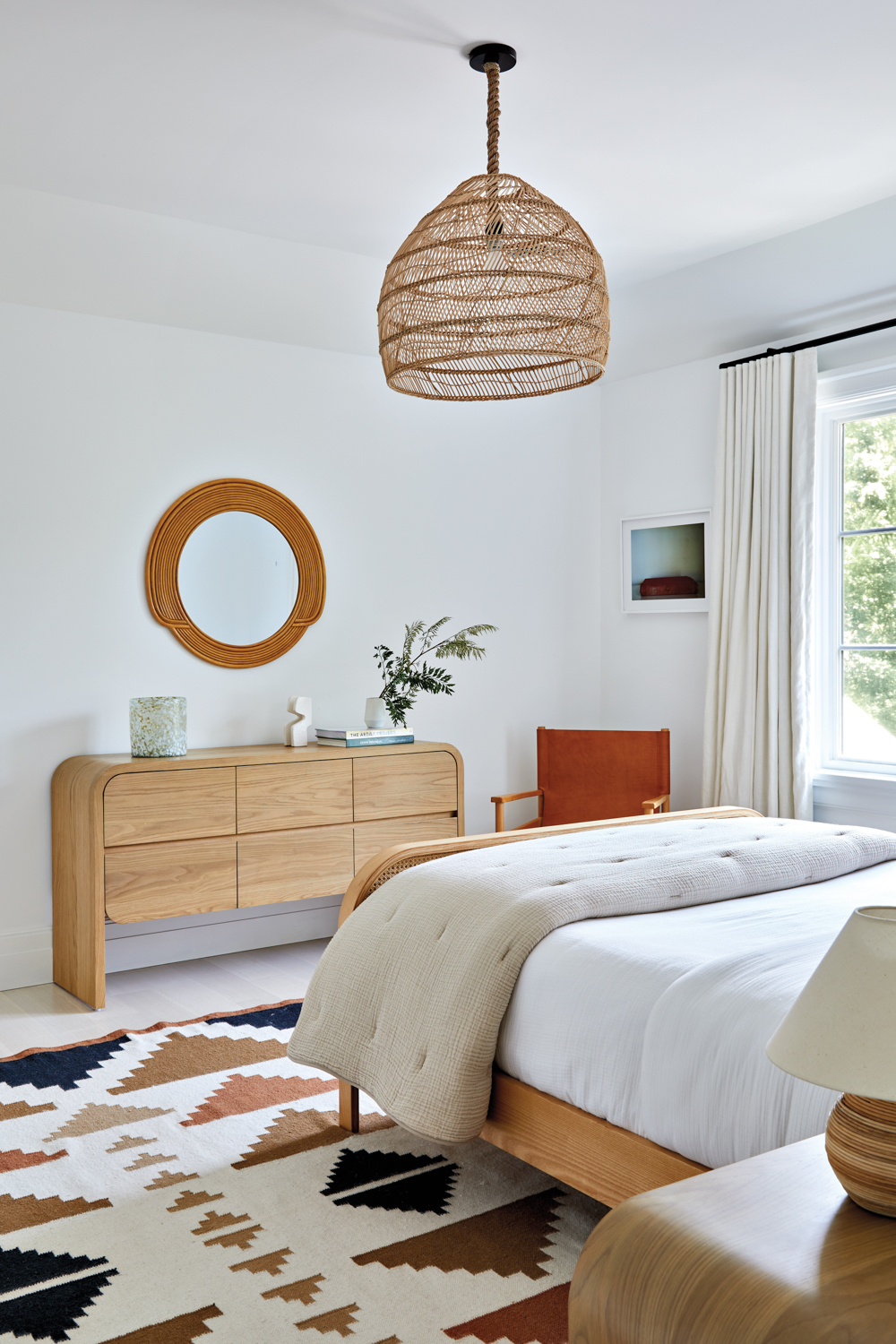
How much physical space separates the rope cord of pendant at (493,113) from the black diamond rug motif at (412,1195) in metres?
2.37

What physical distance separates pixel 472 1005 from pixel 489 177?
185 cm

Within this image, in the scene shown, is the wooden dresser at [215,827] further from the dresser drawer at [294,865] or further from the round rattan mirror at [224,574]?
the round rattan mirror at [224,574]

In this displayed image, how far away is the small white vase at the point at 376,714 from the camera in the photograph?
4.44m

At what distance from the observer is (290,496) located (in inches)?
180

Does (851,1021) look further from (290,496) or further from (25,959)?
(290,496)

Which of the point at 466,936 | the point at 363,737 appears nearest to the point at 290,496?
the point at 363,737

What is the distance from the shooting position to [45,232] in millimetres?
3719

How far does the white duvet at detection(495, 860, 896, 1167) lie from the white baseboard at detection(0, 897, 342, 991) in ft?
7.89

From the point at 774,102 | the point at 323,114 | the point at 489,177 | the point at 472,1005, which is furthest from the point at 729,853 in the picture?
the point at 323,114

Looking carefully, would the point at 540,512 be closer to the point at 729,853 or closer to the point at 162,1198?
the point at 729,853

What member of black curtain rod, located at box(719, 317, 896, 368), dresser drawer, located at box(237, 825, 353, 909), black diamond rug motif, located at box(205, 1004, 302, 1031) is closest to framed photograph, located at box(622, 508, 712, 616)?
black curtain rod, located at box(719, 317, 896, 368)

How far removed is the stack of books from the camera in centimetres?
428

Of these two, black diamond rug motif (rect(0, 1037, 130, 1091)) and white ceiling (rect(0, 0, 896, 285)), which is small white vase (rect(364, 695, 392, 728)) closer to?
black diamond rug motif (rect(0, 1037, 130, 1091))

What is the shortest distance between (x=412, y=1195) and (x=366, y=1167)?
0.57ft
